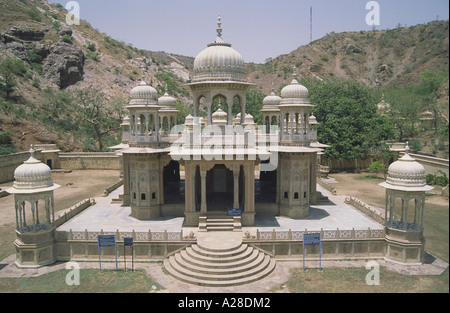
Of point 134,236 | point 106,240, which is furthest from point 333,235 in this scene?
point 106,240

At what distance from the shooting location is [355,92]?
4216 centimetres

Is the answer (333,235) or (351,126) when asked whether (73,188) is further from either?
(351,126)

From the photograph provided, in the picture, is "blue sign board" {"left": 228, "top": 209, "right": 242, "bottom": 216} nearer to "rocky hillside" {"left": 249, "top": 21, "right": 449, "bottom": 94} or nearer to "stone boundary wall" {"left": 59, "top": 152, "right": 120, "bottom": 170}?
"stone boundary wall" {"left": 59, "top": 152, "right": 120, "bottom": 170}

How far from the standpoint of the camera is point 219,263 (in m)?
15.8

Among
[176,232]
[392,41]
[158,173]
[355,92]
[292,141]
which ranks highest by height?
[392,41]

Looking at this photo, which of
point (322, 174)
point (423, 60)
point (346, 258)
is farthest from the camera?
point (423, 60)

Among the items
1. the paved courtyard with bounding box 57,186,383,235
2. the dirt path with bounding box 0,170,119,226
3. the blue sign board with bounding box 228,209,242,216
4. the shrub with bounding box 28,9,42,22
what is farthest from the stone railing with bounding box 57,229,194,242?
the shrub with bounding box 28,9,42,22

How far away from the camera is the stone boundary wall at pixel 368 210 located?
19.7 m

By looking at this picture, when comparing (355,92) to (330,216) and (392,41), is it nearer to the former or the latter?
(330,216)

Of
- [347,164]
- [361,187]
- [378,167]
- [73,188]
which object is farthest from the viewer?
[347,164]

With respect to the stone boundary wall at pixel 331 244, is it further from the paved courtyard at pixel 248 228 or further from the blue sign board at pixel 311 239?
the paved courtyard at pixel 248 228

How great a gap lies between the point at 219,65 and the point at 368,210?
43.6ft

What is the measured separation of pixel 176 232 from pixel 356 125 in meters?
30.0
